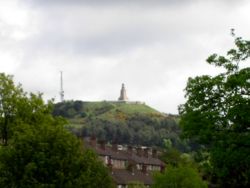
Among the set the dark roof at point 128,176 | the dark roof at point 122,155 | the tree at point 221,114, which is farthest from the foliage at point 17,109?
the dark roof at point 122,155

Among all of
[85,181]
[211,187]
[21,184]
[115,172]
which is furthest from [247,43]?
[115,172]

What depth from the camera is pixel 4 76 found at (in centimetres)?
7906

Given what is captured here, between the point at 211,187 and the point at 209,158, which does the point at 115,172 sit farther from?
the point at 209,158

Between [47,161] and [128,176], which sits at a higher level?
[47,161]

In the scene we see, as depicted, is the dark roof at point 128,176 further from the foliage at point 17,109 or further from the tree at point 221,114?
the tree at point 221,114

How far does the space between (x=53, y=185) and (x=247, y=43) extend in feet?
63.2

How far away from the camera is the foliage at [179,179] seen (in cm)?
10719

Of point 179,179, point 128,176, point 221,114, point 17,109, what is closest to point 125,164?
point 128,176

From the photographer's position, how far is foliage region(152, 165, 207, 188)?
352ft

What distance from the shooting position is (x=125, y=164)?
188500 millimetres

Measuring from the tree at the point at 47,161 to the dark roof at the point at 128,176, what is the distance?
88203 mm

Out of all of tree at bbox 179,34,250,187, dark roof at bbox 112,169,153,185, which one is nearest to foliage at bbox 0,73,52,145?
tree at bbox 179,34,250,187

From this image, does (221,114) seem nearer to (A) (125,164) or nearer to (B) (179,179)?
(B) (179,179)

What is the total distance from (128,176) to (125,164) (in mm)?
24009
